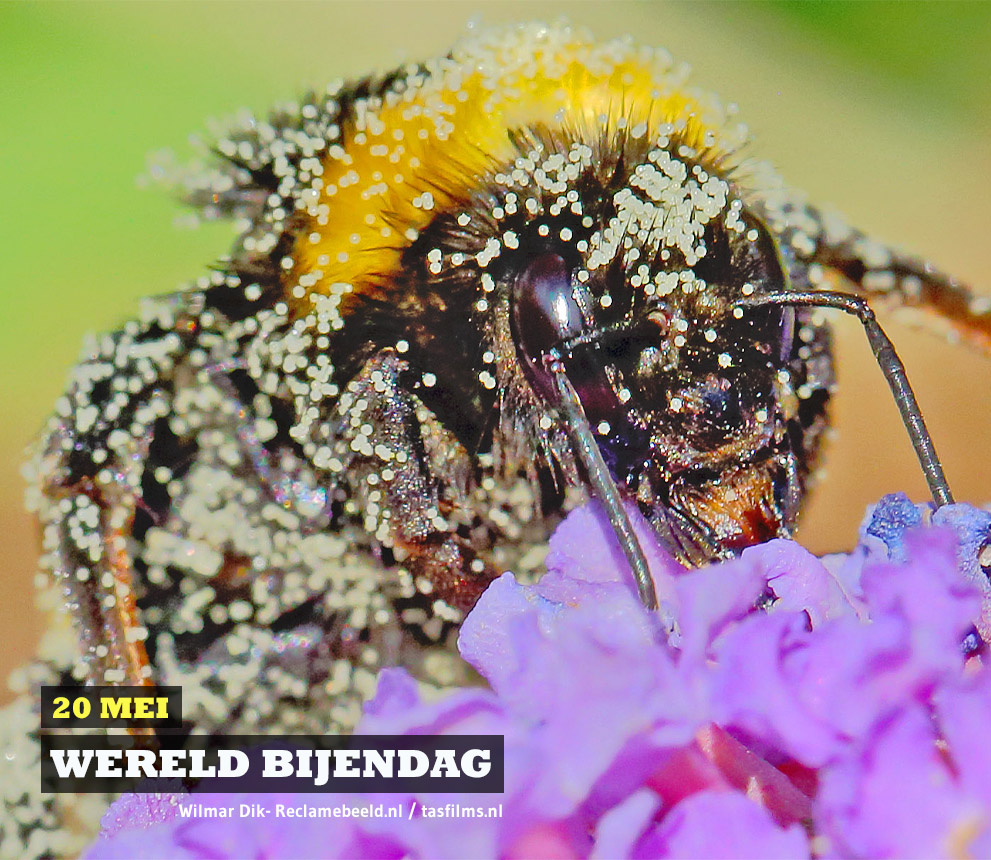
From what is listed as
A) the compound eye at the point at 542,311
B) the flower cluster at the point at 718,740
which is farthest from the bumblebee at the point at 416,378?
the flower cluster at the point at 718,740

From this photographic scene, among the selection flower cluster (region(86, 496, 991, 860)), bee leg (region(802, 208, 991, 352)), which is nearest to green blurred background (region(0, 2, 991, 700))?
A: bee leg (region(802, 208, 991, 352))

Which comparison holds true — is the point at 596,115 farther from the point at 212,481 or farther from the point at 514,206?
the point at 212,481

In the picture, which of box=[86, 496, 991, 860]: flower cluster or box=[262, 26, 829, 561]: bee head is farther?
box=[262, 26, 829, 561]: bee head

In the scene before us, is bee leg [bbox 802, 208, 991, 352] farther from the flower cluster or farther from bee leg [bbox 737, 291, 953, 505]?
the flower cluster

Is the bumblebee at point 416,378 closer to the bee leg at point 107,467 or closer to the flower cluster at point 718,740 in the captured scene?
the bee leg at point 107,467

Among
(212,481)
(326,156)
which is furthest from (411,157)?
(212,481)

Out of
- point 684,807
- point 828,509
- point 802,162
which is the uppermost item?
point 802,162
